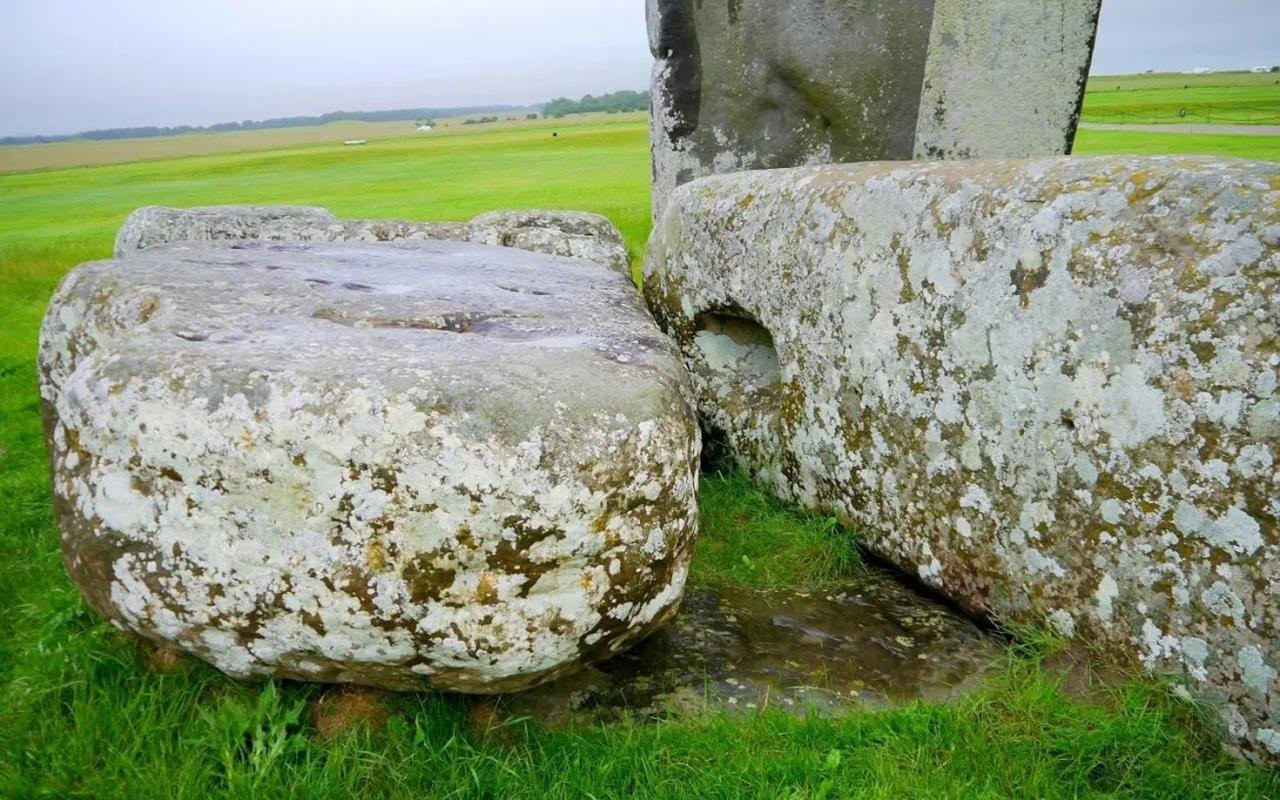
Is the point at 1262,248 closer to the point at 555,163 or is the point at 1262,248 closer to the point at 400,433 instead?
the point at 400,433

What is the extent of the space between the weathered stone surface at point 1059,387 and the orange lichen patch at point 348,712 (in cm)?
218

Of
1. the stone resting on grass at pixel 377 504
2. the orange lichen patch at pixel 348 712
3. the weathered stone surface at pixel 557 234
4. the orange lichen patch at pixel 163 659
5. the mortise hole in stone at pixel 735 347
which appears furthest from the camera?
the weathered stone surface at pixel 557 234

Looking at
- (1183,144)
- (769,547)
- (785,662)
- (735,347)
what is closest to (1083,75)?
(735,347)

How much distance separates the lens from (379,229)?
6.89 meters

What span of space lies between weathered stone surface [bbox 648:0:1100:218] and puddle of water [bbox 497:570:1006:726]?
485 cm

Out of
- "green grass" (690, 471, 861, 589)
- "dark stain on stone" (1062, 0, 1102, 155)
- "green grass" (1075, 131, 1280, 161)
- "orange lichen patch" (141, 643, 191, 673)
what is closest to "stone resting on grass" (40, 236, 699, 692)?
"orange lichen patch" (141, 643, 191, 673)

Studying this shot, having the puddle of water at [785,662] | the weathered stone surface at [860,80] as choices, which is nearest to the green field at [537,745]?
the puddle of water at [785,662]

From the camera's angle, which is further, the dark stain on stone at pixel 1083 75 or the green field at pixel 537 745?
the dark stain on stone at pixel 1083 75

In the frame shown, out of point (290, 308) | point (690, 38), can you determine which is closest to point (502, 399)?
point (290, 308)

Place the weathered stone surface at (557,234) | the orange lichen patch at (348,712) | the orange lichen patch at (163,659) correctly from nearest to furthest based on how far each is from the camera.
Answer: the orange lichen patch at (348,712) < the orange lichen patch at (163,659) < the weathered stone surface at (557,234)

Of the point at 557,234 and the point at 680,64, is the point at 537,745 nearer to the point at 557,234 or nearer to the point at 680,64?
the point at 557,234

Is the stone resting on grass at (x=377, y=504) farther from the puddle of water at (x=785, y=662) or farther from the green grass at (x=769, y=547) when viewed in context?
the green grass at (x=769, y=547)

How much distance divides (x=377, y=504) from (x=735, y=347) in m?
3.05

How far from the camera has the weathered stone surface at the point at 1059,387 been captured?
2.56m
